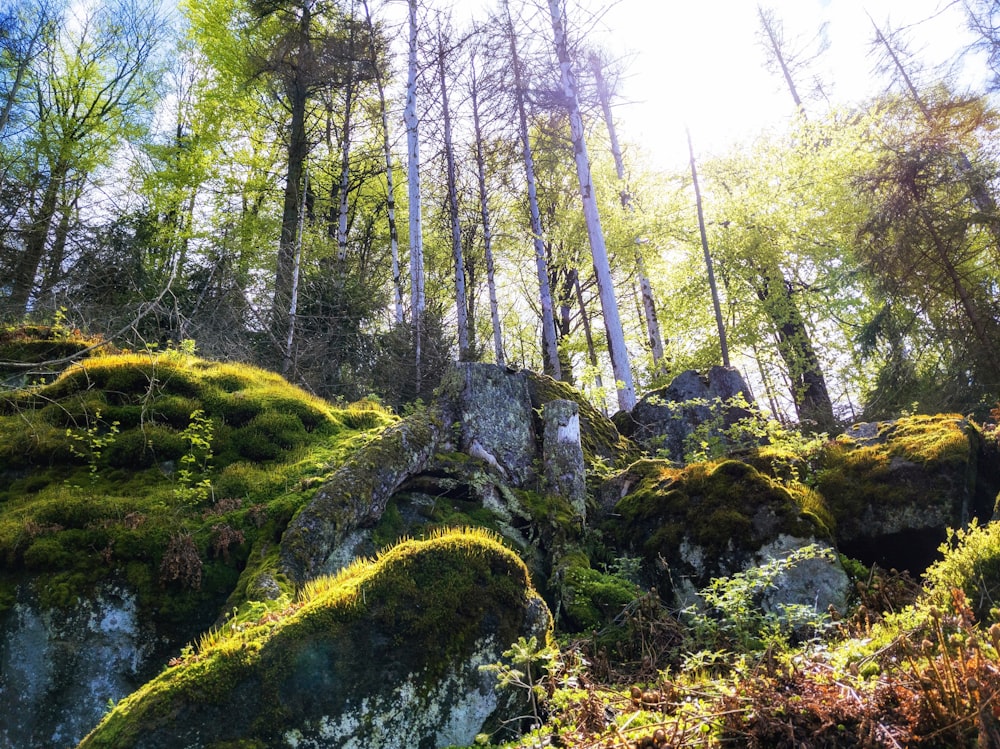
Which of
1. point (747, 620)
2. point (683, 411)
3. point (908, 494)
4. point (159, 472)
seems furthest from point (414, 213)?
point (747, 620)

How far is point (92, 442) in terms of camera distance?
6.26 m

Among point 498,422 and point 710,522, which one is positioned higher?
point 498,422

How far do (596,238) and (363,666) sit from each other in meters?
11.8

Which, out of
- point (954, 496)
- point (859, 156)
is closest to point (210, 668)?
point (954, 496)

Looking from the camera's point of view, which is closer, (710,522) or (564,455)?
(710,522)

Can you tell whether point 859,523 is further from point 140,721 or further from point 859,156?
point 859,156

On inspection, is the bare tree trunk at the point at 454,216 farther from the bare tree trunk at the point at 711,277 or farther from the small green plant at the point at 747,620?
the small green plant at the point at 747,620

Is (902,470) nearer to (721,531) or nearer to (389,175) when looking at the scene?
(721,531)

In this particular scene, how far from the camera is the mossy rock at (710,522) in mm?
5375

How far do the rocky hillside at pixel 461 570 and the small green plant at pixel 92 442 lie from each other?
34 mm

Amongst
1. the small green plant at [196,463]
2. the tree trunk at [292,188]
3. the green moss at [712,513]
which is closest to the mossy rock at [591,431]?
the green moss at [712,513]

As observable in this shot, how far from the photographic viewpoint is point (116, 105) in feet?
67.5

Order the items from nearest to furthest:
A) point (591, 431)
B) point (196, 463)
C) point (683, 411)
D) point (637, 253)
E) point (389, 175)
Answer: point (196, 463) → point (591, 431) → point (683, 411) → point (389, 175) → point (637, 253)

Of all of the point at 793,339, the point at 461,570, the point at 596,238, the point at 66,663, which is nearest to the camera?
the point at 461,570
